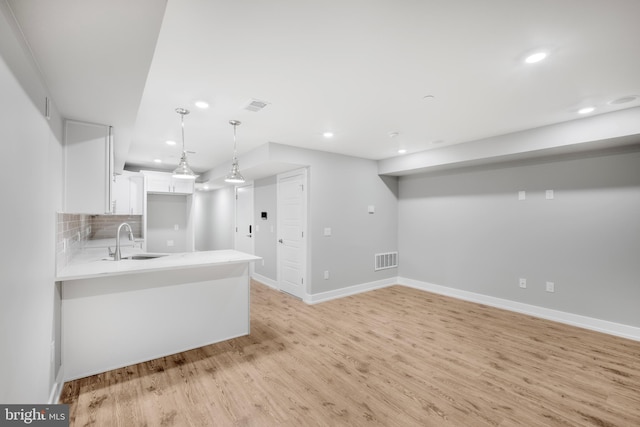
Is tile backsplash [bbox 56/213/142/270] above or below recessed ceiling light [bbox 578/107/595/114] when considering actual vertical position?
below

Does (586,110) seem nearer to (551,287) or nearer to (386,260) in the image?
(551,287)

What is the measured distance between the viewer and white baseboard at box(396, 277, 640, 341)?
334 centimetres

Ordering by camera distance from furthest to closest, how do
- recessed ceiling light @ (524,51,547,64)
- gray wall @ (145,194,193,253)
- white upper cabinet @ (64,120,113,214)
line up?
1. gray wall @ (145,194,193,253)
2. white upper cabinet @ (64,120,113,214)
3. recessed ceiling light @ (524,51,547,64)

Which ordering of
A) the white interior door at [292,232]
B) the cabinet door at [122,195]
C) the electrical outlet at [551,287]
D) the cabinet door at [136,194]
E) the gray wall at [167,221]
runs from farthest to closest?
the gray wall at [167,221] → the cabinet door at [136,194] → the cabinet door at [122,195] → the white interior door at [292,232] → the electrical outlet at [551,287]

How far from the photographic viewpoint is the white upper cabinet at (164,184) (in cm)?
559

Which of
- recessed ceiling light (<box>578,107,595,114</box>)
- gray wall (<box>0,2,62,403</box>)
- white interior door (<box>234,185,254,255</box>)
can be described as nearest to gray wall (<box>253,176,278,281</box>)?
white interior door (<box>234,185,254,255</box>)

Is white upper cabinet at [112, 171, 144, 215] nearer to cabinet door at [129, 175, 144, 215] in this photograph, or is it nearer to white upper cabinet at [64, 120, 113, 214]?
cabinet door at [129, 175, 144, 215]

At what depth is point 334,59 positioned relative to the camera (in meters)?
2.02

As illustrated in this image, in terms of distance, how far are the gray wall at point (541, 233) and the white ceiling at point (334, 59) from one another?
1.06 metres

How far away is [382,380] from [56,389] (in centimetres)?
257

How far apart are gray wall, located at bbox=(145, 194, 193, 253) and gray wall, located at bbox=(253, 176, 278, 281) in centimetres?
178

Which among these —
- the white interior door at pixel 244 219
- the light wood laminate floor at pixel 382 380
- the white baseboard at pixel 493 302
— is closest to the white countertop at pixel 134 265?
the light wood laminate floor at pixel 382 380

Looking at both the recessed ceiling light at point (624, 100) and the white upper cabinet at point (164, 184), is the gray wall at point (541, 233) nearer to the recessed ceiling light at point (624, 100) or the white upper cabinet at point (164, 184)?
the recessed ceiling light at point (624, 100)

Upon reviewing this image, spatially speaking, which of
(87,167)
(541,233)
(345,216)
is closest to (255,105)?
(87,167)
